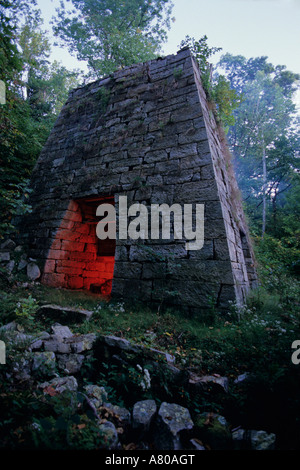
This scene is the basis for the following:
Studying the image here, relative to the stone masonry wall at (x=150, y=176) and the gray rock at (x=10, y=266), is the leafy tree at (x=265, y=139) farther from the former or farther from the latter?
the gray rock at (x=10, y=266)

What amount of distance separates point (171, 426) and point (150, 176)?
11.9 ft

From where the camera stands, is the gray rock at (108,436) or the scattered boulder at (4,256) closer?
the gray rock at (108,436)

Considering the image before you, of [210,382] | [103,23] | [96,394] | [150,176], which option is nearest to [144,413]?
[96,394]

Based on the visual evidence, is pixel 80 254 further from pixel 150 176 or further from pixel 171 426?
pixel 171 426

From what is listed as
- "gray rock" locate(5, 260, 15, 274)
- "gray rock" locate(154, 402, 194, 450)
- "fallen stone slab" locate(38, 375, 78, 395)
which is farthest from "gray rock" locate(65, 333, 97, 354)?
"gray rock" locate(5, 260, 15, 274)

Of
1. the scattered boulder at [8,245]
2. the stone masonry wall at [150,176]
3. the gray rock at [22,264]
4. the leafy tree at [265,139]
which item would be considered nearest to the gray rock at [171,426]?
the stone masonry wall at [150,176]

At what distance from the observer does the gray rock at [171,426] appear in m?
Result: 1.50

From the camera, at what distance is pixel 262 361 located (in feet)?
6.35

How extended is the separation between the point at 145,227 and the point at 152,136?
6.41 feet

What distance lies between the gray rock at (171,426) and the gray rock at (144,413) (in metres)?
0.07

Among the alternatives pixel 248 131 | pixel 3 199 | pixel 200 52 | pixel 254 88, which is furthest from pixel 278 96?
pixel 3 199

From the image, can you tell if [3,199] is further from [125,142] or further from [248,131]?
[248,131]

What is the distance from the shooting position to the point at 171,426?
5.08 feet

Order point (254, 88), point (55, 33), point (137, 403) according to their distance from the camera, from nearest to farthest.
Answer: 1. point (137, 403)
2. point (55, 33)
3. point (254, 88)
